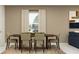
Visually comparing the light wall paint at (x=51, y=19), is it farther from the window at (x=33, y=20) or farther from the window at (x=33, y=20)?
the window at (x=33, y=20)

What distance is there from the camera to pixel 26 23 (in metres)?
10.8

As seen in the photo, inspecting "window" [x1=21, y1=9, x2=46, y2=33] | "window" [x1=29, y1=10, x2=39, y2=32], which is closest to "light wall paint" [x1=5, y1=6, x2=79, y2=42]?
"window" [x1=21, y1=9, x2=46, y2=33]

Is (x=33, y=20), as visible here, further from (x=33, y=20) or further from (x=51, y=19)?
(x=51, y=19)

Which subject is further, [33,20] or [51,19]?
[33,20]

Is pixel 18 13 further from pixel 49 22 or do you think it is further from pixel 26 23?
pixel 49 22

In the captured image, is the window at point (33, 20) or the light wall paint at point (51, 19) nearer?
the light wall paint at point (51, 19)

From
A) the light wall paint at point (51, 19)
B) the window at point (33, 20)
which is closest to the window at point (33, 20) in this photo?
the window at point (33, 20)

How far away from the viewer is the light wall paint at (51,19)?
34.9 feet

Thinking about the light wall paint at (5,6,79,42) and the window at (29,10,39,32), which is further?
the window at (29,10,39,32)

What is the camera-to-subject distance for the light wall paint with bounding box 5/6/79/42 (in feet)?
34.9

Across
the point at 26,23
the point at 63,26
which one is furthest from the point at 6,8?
the point at 63,26

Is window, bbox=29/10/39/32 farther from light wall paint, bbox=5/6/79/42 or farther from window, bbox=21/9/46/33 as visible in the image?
light wall paint, bbox=5/6/79/42

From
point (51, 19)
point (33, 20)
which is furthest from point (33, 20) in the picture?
point (51, 19)

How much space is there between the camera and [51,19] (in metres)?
10.7
